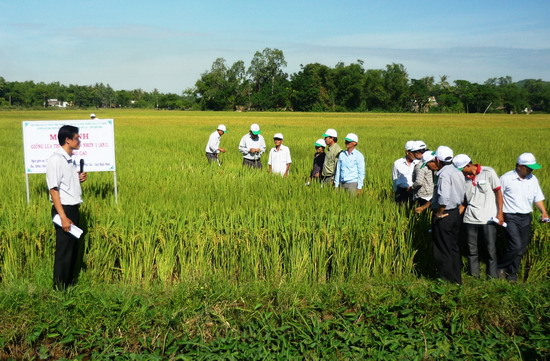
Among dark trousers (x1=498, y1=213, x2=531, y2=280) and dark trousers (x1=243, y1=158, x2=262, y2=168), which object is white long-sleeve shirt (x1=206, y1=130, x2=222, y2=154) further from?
dark trousers (x1=498, y1=213, x2=531, y2=280)

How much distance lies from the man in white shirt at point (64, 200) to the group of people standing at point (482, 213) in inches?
156

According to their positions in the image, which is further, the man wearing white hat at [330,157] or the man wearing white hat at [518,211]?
the man wearing white hat at [330,157]

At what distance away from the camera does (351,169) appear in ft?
28.4

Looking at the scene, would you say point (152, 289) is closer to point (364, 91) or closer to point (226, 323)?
point (226, 323)

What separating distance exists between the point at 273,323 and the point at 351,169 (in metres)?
4.50

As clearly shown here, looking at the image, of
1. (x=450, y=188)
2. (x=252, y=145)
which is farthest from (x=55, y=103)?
(x=450, y=188)

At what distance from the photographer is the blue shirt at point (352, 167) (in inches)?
338

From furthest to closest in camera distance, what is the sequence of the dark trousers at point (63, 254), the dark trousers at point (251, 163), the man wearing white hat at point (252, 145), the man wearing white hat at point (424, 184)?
1. the dark trousers at point (251, 163)
2. the man wearing white hat at point (252, 145)
3. the man wearing white hat at point (424, 184)
4. the dark trousers at point (63, 254)

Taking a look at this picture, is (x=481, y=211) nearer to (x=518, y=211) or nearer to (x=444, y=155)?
(x=518, y=211)

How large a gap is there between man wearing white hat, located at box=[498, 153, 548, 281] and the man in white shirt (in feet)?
16.3

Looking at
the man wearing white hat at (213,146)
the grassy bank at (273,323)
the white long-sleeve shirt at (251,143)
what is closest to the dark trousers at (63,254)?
the grassy bank at (273,323)

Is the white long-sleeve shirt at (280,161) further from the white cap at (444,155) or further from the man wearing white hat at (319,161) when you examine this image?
the white cap at (444,155)

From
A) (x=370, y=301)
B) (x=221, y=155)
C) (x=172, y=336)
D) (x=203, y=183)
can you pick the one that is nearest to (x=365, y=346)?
(x=370, y=301)

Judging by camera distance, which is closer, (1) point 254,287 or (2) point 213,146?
(1) point 254,287
